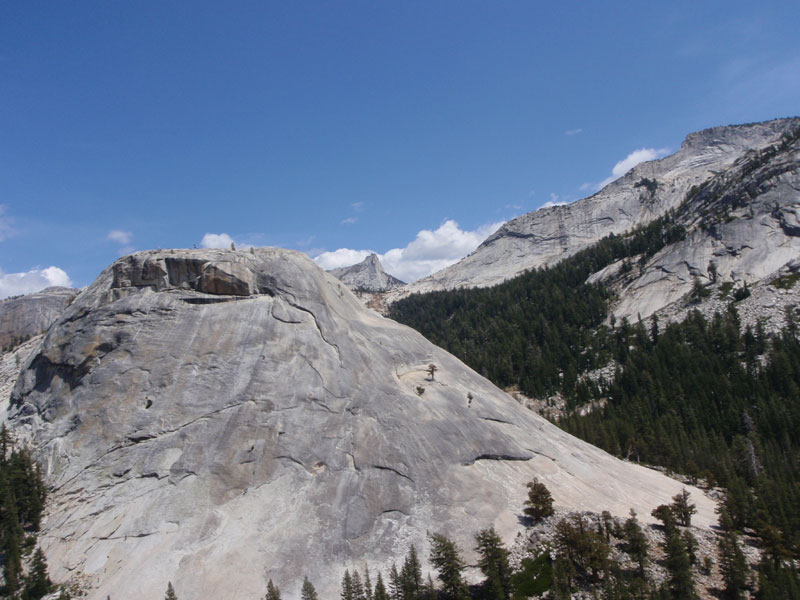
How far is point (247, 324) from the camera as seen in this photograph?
42.4m

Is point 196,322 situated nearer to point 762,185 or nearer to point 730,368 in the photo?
point 730,368

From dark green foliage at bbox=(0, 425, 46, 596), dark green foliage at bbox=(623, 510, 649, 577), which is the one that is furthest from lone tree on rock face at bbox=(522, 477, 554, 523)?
dark green foliage at bbox=(0, 425, 46, 596)

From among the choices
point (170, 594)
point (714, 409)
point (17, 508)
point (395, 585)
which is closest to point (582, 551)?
point (395, 585)

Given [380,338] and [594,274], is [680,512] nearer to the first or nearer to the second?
[380,338]

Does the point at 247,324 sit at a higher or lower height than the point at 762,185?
lower

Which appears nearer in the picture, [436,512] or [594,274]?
[436,512]

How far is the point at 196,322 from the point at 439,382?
22755 mm

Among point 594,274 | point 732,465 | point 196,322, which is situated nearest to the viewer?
point 196,322

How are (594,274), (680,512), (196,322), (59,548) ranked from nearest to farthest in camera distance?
(59,548) → (680,512) → (196,322) → (594,274)

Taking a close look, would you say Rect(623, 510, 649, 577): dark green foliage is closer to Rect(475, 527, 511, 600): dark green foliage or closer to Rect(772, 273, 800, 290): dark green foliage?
Rect(475, 527, 511, 600): dark green foliage

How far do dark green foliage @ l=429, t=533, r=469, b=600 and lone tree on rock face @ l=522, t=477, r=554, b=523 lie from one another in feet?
22.0

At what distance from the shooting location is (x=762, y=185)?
155250 millimetres

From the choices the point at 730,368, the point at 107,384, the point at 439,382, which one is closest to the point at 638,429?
the point at 730,368

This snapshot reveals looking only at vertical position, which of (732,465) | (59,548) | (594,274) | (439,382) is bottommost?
(732,465)
